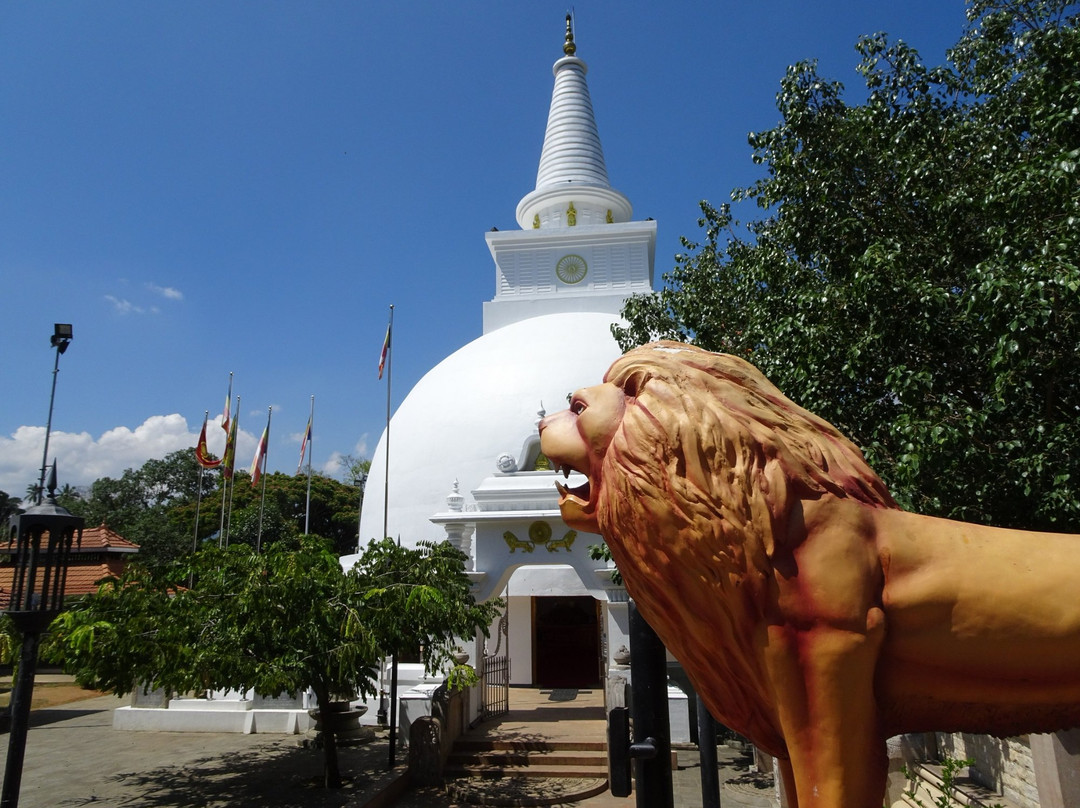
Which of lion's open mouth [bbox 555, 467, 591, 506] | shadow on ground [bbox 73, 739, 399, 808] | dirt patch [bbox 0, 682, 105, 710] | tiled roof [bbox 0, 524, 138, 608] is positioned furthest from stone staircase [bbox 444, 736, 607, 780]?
tiled roof [bbox 0, 524, 138, 608]

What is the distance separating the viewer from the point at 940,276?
7.31m

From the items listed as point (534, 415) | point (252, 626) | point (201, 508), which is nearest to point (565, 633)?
point (534, 415)

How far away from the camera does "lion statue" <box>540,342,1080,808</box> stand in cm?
212

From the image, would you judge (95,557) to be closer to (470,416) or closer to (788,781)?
(470,416)

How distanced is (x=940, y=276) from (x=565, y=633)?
13.0 m

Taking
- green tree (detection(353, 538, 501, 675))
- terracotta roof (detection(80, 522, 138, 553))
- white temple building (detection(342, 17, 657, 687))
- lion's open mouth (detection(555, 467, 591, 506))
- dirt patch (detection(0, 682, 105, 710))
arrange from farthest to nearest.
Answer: terracotta roof (detection(80, 522, 138, 553)) < dirt patch (detection(0, 682, 105, 710)) < white temple building (detection(342, 17, 657, 687)) < green tree (detection(353, 538, 501, 675)) < lion's open mouth (detection(555, 467, 591, 506))

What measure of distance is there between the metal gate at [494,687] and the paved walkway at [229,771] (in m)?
0.32

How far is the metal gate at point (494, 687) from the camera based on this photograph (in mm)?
13352

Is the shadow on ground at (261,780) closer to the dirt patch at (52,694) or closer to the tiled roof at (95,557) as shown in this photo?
the dirt patch at (52,694)

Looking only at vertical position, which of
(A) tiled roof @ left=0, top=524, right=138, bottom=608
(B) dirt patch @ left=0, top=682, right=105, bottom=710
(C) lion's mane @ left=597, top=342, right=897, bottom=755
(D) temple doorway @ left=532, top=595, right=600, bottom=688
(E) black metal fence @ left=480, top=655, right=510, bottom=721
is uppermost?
(A) tiled roof @ left=0, top=524, right=138, bottom=608

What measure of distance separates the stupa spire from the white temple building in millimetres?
49

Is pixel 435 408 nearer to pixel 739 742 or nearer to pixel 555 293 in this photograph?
pixel 555 293

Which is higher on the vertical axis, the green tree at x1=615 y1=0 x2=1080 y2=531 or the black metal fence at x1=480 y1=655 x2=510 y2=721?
the green tree at x1=615 y1=0 x2=1080 y2=531

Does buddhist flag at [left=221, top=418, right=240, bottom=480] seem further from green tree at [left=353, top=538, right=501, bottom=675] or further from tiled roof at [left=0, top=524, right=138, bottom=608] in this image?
green tree at [left=353, top=538, right=501, bottom=675]
